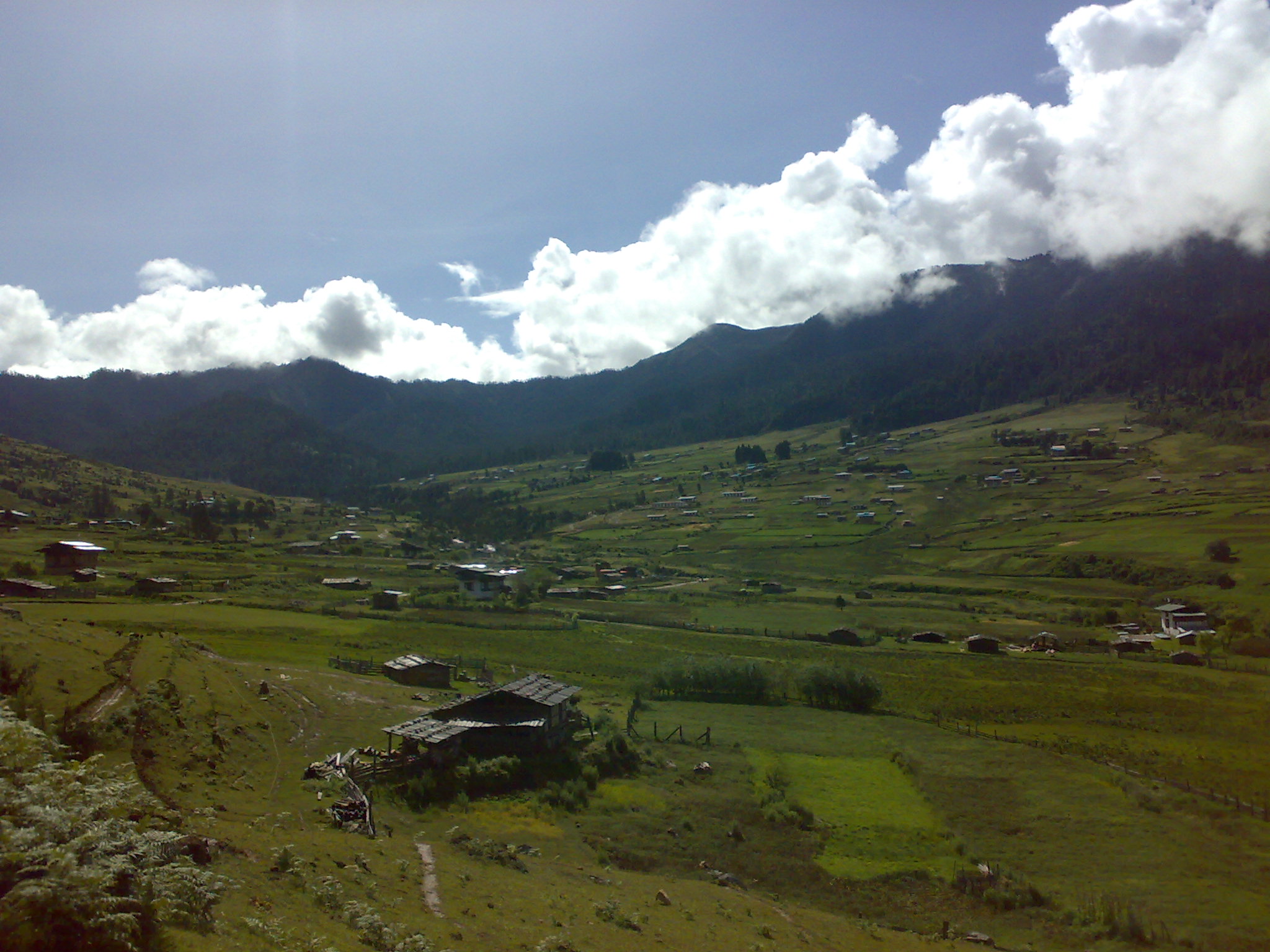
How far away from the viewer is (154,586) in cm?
6656

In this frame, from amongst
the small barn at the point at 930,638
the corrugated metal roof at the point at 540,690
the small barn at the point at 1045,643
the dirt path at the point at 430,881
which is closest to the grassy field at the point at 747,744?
the dirt path at the point at 430,881

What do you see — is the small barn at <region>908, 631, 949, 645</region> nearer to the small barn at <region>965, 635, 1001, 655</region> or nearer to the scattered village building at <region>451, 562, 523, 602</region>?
the small barn at <region>965, 635, 1001, 655</region>

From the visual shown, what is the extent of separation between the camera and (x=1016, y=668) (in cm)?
5966

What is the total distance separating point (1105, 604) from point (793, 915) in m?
73.0

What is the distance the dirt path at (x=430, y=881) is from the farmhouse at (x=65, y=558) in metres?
67.3

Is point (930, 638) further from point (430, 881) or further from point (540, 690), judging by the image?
point (430, 881)

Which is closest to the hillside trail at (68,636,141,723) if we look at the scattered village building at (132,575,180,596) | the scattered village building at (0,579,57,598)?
the scattered village building at (0,579,57,598)

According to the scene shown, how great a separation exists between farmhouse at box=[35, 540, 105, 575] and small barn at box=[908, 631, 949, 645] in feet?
261

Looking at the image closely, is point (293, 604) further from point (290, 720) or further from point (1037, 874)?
point (1037, 874)

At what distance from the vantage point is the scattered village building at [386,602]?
248ft

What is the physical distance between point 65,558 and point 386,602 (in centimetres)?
3011

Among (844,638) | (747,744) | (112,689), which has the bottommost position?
(844,638)

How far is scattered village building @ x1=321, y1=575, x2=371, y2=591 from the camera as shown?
8462 centimetres

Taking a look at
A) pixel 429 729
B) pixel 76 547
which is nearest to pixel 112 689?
pixel 429 729
